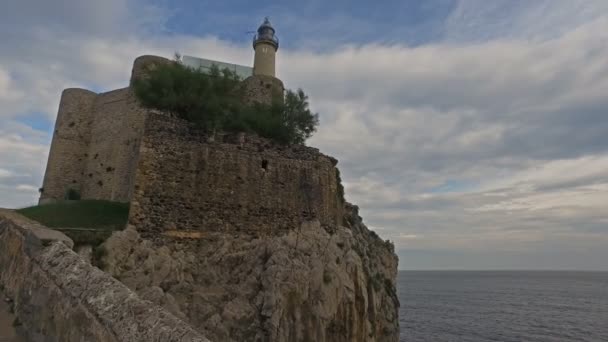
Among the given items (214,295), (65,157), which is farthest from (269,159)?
(65,157)

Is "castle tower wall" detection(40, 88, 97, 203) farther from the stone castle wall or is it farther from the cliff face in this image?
the cliff face

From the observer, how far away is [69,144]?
2278 centimetres

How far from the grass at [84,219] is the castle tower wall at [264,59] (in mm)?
15509

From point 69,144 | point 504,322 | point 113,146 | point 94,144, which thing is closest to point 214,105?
point 113,146

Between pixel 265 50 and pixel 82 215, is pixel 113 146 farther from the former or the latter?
pixel 265 50

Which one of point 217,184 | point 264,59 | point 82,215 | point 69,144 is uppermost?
point 264,59

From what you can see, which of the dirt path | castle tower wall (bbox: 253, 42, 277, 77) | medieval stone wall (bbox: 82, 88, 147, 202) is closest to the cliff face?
the dirt path

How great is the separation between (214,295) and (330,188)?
7.64 meters

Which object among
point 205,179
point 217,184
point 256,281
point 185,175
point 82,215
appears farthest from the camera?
point 82,215

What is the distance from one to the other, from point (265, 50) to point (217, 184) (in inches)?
734

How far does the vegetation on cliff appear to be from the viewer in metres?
15.1

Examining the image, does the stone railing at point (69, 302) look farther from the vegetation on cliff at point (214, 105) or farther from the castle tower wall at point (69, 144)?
the castle tower wall at point (69, 144)

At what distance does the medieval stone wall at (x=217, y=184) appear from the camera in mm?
11984

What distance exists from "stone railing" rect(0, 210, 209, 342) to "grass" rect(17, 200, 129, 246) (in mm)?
4519
